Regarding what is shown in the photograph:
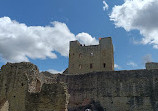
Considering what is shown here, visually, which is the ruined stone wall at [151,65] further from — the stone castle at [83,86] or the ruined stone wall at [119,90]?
the ruined stone wall at [119,90]

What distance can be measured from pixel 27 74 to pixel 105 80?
12473mm

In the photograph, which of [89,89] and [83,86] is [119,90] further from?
[83,86]

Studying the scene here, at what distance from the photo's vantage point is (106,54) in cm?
3300

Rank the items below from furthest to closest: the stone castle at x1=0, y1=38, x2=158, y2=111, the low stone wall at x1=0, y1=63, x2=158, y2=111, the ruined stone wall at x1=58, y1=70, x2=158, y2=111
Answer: the ruined stone wall at x1=58, y1=70, x2=158, y2=111, the low stone wall at x1=0, y1=63, x2=158, y2=111, the stone castle at x1=0, y1=38, x2=158, y2=111

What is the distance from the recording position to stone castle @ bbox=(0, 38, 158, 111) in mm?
10117

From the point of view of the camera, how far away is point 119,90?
2097 cm

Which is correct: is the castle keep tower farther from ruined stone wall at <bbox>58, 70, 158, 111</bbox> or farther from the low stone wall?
ruined stone wall at <bbox>58, 70, 158, 111</bbox>

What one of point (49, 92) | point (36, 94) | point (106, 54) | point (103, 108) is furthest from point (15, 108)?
point (106, 54)

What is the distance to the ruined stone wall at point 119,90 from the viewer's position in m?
19.7

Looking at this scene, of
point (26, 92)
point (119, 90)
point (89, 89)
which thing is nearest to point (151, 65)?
point (119, 90)

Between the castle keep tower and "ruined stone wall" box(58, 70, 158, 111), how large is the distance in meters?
9.46

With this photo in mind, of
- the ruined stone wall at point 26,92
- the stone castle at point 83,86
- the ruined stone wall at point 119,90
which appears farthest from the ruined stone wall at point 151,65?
the ruined stone wall at point 26,92

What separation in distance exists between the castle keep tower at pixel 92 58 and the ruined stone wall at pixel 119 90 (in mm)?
9455

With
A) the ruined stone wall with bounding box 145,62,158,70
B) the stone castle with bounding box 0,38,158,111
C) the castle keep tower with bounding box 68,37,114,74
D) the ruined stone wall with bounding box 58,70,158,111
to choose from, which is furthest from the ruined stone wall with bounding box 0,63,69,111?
the ruined stone wall with bounding box 145,62,158,70
